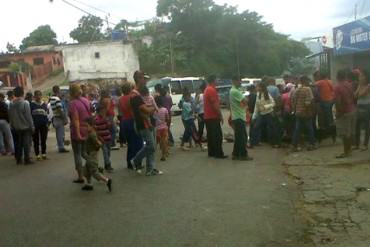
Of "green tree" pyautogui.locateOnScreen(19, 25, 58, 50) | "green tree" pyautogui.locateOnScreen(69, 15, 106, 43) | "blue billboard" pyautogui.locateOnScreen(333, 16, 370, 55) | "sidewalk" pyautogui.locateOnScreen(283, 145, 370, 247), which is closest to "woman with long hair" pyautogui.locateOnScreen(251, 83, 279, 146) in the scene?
"sidewalk" pyautogui.locateOnScreen(283, 145, 370, 247)

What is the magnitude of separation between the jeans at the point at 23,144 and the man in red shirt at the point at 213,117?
3.99m

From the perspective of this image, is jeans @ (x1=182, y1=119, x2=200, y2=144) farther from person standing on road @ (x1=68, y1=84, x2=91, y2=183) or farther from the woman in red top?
person standing on road @ (x1=68, y1=84, x2=91, y2=183)

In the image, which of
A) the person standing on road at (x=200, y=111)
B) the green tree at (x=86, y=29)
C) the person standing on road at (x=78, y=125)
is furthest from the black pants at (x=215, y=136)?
the green tree at (x=86, y=29)

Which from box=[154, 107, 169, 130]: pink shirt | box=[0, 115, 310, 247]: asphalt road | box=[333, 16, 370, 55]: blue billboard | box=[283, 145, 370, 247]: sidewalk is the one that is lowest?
box=[283, 145, 370, 247]: sidewalk

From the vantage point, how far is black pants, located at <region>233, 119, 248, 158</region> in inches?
451

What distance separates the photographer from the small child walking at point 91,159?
8.56 metres

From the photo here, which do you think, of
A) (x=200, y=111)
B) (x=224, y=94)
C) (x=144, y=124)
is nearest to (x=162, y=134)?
(x=200, y=111)

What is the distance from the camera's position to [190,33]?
53938 millimetres

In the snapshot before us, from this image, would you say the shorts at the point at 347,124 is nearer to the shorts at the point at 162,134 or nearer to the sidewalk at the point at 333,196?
the sidewalk at the point at 333,196

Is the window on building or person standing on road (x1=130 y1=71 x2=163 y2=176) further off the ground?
the window on building

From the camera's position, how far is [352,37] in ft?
64.2

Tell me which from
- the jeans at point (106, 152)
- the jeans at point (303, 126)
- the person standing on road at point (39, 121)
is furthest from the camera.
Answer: the person standing on road at point (39, 121)

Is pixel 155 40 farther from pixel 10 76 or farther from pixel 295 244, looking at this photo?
pixel 295 244

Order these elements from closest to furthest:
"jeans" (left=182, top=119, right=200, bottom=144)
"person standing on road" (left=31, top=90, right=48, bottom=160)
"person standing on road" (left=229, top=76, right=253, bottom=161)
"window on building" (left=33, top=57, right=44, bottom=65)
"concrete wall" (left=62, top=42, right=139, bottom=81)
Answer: "person standing on road" (left=229, top=76, right=253, bottom=161) → "person standing on road" (left=31, top=90, right=48, bottom=160) → "jeans" (left=182, top=119, right=200, bottom=144) → "concrete wall" (left=62, top=42, right=139, bottom=81) → "window on building" (left=33, top=57, right=44, bottom=65)
